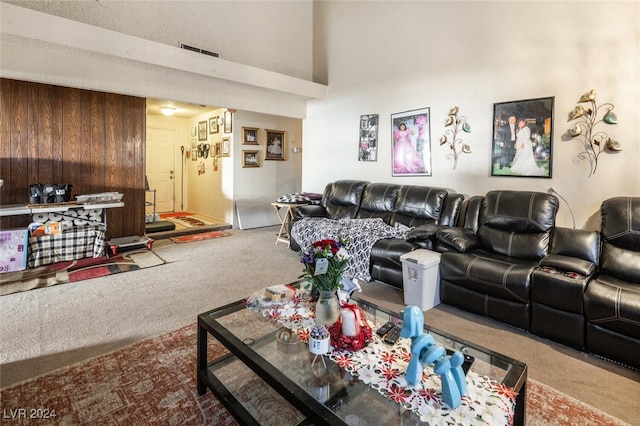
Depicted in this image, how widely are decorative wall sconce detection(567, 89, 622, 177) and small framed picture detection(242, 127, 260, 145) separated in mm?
5045

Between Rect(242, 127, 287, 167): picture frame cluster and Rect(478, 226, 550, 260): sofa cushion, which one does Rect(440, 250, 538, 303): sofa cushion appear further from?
Rect(242, 127, 287, 167): picture frame cluster

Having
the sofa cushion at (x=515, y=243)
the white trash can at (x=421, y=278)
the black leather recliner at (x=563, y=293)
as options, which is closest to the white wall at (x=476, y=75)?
the sofa cushion at (x=515, y=243)

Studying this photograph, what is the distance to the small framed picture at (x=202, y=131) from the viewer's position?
24.0 feet

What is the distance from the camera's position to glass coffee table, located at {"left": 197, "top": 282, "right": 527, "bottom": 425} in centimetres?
123

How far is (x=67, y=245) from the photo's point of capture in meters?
3.99

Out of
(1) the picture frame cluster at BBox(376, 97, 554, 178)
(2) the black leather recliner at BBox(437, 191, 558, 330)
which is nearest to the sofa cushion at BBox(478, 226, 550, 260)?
(2) the black leather recliner at BBox(437, 191, 558, 330)

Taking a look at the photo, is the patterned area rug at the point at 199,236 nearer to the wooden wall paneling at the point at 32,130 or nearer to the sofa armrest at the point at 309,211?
the sofa armrest at the point at 309,211

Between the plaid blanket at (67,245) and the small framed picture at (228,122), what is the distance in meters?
2.95

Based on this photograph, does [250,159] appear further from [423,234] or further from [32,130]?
[423,234]

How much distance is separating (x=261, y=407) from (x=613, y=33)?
13.2ft

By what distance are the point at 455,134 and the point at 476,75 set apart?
68 centimetres

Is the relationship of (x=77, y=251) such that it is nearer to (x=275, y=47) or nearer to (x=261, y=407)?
(x=261, y=407)

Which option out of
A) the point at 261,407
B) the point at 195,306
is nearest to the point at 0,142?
the point at 195,306

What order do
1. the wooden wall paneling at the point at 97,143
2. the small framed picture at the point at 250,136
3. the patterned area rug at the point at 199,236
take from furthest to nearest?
the small framed picture at the point at 250,136 < the patterned area rug at the point at 199,236 < the wooden wall paneling at the point at 97,143
